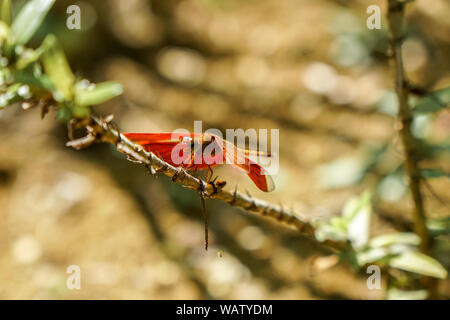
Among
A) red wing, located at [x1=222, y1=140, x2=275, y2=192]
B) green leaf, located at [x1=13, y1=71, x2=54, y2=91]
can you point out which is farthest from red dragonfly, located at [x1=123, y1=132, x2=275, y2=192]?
green leaf, located at [x1=13, y1=71, x2=54, y2=91]

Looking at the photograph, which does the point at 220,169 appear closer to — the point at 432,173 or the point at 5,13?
the point at 432,173

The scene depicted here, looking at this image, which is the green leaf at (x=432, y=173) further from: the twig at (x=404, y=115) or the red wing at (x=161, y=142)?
the red wing at (x=161, y=142)

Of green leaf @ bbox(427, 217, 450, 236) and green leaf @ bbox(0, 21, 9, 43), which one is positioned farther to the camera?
green leaf @ bbox(427, 217, 450, 236)

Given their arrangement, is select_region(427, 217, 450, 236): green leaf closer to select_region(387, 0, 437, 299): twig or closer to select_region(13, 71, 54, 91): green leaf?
select_region(387, 0, 437, 299): twig

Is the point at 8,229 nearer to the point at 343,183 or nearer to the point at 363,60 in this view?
the point at 343,183

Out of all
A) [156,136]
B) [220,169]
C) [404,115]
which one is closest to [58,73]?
[156,136]

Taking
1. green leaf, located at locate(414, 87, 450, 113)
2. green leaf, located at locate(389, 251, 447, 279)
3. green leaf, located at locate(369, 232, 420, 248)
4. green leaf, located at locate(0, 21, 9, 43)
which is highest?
green leaf, located at locate(414, 87, 450, 113)

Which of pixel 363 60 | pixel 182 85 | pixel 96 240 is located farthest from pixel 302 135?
pixel 96 240
